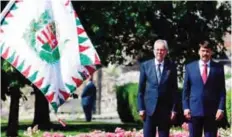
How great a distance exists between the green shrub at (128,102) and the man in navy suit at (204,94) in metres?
15.6

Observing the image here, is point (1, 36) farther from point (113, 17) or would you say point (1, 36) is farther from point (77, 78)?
point (113, 17)

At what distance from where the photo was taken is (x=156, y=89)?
8.99 meters

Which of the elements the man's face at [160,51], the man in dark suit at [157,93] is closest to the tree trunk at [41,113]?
the man in dark suit at [157,93]

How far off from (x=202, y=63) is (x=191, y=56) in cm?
1298

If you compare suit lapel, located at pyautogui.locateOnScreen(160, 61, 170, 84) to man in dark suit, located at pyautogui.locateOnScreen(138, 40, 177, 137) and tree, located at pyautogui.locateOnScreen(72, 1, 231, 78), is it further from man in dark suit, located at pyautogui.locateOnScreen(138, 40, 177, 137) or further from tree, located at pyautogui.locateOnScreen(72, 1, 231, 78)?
tree, located at pyautogui.locateOnScreen(72, 1, 231, 78)

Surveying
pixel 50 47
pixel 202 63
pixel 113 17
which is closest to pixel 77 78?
pixel 50 47

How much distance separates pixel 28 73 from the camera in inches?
331

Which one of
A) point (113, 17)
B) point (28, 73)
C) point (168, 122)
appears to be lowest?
point (168, 122)

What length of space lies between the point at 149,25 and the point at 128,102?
542cm

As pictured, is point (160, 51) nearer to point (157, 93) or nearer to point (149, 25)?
point (157, 93)

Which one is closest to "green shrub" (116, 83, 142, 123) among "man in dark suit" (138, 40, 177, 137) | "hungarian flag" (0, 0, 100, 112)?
"man in dark suit" (138, 40, 177, 137)

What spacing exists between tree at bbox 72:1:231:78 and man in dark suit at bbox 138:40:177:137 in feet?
30.9

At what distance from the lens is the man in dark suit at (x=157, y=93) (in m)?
8.98

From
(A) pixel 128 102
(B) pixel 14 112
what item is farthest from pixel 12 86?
(A) pixel 128 102
